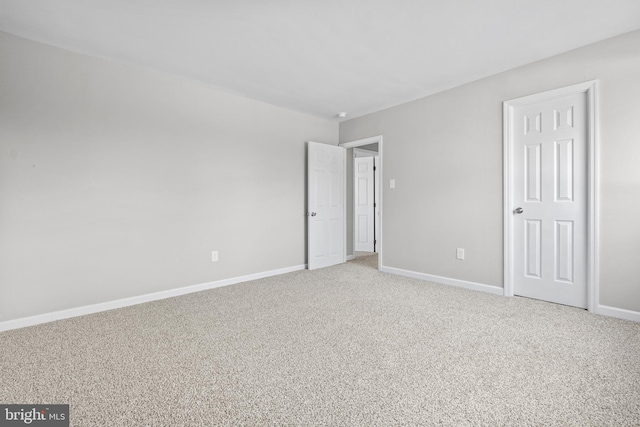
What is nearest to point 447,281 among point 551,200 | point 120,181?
point 551,200

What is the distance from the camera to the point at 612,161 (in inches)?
102

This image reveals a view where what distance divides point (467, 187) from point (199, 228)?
3198 mm

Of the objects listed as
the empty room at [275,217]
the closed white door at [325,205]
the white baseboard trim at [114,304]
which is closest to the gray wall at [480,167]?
the empty room at [275,217]

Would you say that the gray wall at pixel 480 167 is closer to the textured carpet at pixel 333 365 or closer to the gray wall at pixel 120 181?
the textured carpet at pixel 333 365

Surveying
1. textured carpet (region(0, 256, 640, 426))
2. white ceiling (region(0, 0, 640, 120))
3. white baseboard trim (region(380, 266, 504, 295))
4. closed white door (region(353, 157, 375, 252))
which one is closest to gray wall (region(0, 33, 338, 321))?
white ceiling (region(0, 0, 640, 120))

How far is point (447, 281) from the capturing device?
12.3 ft

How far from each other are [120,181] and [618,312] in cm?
469

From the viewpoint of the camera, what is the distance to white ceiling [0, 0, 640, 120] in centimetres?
217

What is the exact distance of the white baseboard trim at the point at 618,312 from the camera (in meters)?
2.50

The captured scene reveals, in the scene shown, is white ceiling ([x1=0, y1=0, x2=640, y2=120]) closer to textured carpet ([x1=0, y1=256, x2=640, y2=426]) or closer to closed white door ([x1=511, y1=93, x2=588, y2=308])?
closed white door ([x1=511, y1=93, x2=588, y2=308])

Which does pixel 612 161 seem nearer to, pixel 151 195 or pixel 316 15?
pixel 316 15

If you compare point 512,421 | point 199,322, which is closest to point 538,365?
point 512,421

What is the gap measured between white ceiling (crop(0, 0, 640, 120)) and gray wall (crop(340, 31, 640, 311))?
23cm

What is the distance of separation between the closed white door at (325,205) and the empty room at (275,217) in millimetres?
602
